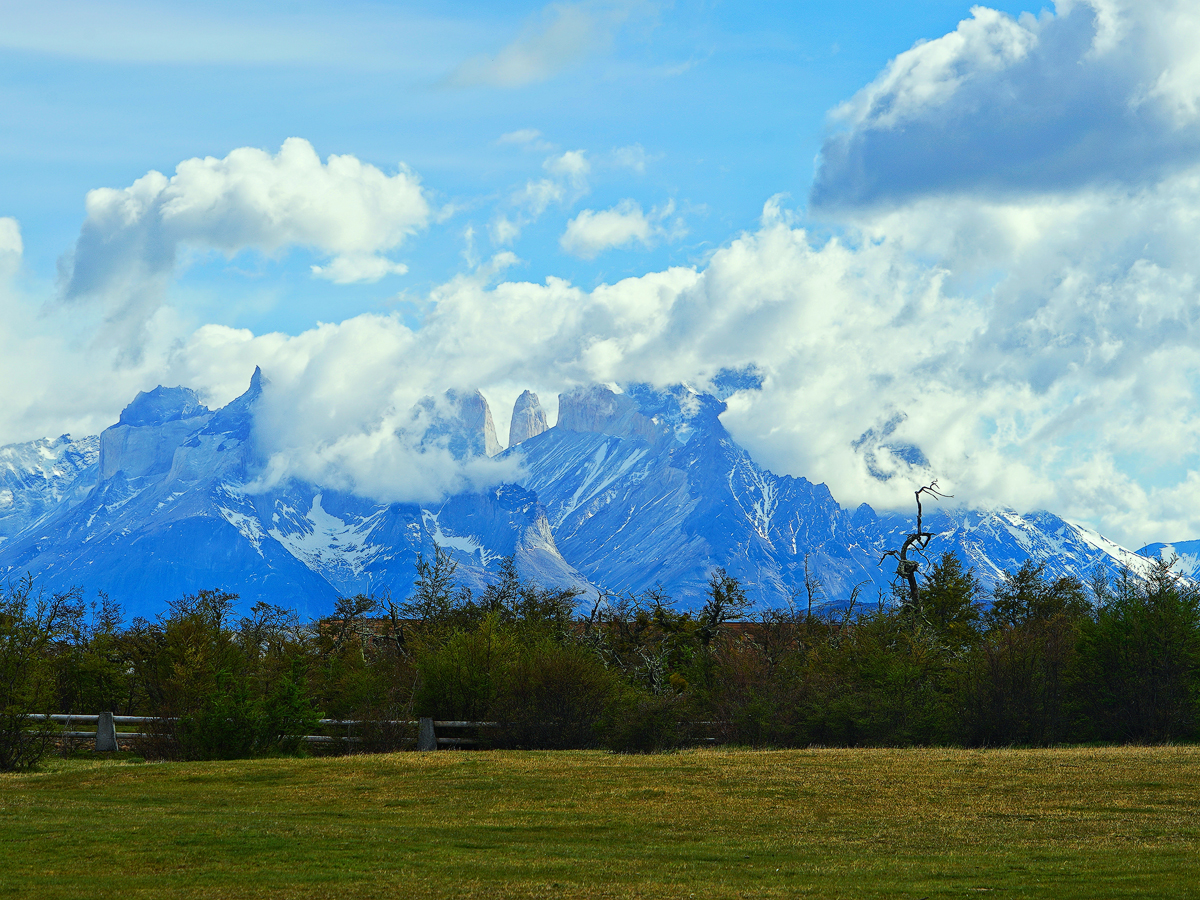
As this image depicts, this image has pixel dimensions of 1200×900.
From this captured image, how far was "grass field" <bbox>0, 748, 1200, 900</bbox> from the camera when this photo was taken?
573 inches

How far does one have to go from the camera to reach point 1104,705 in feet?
→ 116

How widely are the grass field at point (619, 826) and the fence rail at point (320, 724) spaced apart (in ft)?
8.63

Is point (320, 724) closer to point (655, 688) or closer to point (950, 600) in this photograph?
point (655, 688)

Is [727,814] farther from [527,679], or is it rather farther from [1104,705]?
[1104,705]

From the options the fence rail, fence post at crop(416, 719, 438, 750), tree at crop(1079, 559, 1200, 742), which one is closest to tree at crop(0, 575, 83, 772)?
the fence rail

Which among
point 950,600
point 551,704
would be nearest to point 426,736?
point 551,704

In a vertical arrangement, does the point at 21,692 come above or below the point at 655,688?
above

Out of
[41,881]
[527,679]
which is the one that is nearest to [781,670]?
[527,679]

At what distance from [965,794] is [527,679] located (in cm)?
1539

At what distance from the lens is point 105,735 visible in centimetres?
3098

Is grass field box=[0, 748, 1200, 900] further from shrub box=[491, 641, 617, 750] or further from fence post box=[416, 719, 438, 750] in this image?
shrub box=[491, 641, 617, 750]

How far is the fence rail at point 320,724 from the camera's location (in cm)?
3092

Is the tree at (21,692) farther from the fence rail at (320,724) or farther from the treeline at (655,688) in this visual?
the fence rail at (320,724)

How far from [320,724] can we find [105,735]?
5.55 meters
